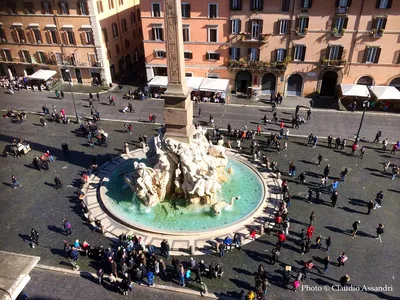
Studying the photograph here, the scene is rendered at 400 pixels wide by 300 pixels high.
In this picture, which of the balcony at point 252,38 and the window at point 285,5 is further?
the balcony at point 252,38

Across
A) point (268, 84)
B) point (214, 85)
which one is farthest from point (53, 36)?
point (268, 84)

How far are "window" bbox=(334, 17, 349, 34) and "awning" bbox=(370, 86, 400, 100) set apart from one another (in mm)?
7105

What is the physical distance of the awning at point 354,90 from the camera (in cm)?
3784

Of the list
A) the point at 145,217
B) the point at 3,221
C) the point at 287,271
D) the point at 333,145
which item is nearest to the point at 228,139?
the point at 333,145

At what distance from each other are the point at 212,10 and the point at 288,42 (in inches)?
351

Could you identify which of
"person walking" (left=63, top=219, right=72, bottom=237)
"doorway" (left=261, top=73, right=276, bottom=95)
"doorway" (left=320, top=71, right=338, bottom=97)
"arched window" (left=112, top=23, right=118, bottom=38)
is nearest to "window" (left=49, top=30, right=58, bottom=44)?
"arched window" (left=112, top=23, right=118, bottom=38)

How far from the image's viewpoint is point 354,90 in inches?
1515

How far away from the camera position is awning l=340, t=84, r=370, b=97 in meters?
37.8

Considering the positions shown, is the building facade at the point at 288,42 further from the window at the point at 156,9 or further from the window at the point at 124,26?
the window at the point at 124,26

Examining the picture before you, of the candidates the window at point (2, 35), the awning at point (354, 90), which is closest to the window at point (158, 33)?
the window at point (2, 35)

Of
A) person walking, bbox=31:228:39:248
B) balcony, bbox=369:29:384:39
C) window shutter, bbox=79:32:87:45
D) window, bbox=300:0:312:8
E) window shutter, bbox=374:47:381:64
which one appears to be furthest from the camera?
window shutter, bbox=79:32:87:45

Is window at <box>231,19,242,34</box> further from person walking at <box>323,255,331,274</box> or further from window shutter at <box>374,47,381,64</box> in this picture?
person walking at <box>323,255,331,274</box>

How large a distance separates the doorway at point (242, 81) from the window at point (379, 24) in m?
13.6

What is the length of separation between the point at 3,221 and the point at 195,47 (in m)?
27.5
